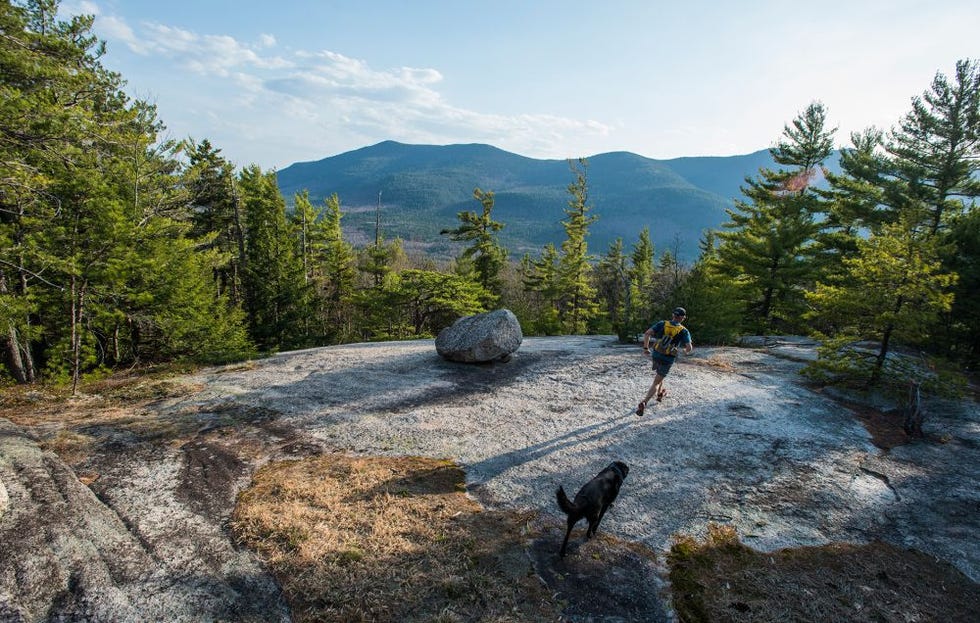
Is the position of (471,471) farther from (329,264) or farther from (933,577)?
(329,264)

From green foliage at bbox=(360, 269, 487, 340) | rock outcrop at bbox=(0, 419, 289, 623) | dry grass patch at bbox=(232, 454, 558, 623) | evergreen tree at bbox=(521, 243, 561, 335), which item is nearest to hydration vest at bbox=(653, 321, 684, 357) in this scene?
dry grass patch at bbox=(232, 454, 558, 623)

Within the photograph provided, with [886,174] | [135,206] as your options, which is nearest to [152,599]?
[135,206]

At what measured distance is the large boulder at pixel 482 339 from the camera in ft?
42.9

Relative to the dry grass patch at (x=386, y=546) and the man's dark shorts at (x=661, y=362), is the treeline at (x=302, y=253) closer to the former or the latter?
the man's dark shorts at (x=661, y=362)

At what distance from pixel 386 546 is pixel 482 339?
8.22 m

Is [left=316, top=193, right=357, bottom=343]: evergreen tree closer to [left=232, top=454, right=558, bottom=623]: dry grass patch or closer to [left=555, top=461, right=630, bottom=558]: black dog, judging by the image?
[left=232, top=454, right=558, bottom=623]: dry grass patch

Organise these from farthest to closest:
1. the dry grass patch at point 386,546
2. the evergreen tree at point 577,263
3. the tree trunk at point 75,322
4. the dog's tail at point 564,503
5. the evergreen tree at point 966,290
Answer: the evergreen tree at point 577,263
the evergreen tree at point 966,290
the tree trunk at point 75,322
the dog's tail at point 564,503
the dry grass patch at point 386,546

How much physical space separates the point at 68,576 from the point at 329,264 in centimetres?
3284

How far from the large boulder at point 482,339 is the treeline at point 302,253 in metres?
6.32

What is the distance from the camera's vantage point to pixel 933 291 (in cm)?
999

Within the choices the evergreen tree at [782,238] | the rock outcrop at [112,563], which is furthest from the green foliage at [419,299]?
the rock outcrop at [112,563]

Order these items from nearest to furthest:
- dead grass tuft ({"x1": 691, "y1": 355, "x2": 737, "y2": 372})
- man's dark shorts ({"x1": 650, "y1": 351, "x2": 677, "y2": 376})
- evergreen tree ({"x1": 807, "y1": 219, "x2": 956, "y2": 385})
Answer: man's dark shorts ({"x1": 650, "y1": 351, "x2": 677, "y2": 376}) < evergreen tree ({"x1": 807, "y1": 219, "x2": 956, "y2": 385}) < dead grass tuft ({"x1": 691, "y1": 355, "x2": 737, "y2": 372})

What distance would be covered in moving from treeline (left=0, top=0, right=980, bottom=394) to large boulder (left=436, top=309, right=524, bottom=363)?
632 centimetres

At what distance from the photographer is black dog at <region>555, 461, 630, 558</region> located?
500cm
